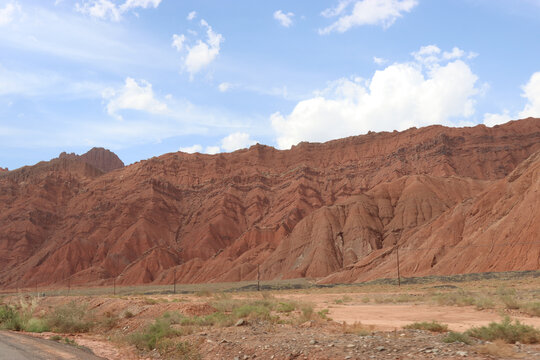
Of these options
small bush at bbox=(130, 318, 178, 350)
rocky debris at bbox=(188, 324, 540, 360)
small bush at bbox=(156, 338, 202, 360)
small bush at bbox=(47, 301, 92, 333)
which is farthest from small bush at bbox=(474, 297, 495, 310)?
small bush at bbox=(47, 301, 92, 333)

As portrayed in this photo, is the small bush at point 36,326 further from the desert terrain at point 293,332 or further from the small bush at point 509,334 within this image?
the small bush at point 509,334

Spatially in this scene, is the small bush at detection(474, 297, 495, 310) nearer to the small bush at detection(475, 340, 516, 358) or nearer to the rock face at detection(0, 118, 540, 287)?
the small bush at detection(475, 340, 516, 358)

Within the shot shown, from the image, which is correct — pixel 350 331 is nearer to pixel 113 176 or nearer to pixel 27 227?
pixel 27 227

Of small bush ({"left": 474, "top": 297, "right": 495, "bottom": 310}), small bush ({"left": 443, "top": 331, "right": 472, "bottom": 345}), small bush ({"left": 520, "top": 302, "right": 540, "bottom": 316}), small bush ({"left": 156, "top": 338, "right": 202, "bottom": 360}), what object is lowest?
small bush ({"left": 474, "top": 297, "right": 495, "bottom": 310})

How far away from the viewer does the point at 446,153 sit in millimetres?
127438

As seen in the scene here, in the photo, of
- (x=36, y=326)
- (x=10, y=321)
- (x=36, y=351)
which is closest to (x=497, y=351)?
(x=36, y=351)

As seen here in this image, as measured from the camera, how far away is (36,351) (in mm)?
15484

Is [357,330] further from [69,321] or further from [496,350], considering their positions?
[69,321]

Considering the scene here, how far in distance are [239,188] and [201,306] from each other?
119 m

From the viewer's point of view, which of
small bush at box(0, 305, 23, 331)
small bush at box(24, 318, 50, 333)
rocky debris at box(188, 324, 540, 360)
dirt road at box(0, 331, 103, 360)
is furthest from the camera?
small bush at box(0, 305, 23, 331)

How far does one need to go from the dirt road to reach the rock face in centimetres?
5381

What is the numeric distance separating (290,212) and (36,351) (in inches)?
4190

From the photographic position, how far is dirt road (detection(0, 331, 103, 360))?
14.2 meters

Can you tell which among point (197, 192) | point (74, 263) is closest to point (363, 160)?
point (197, 192)
